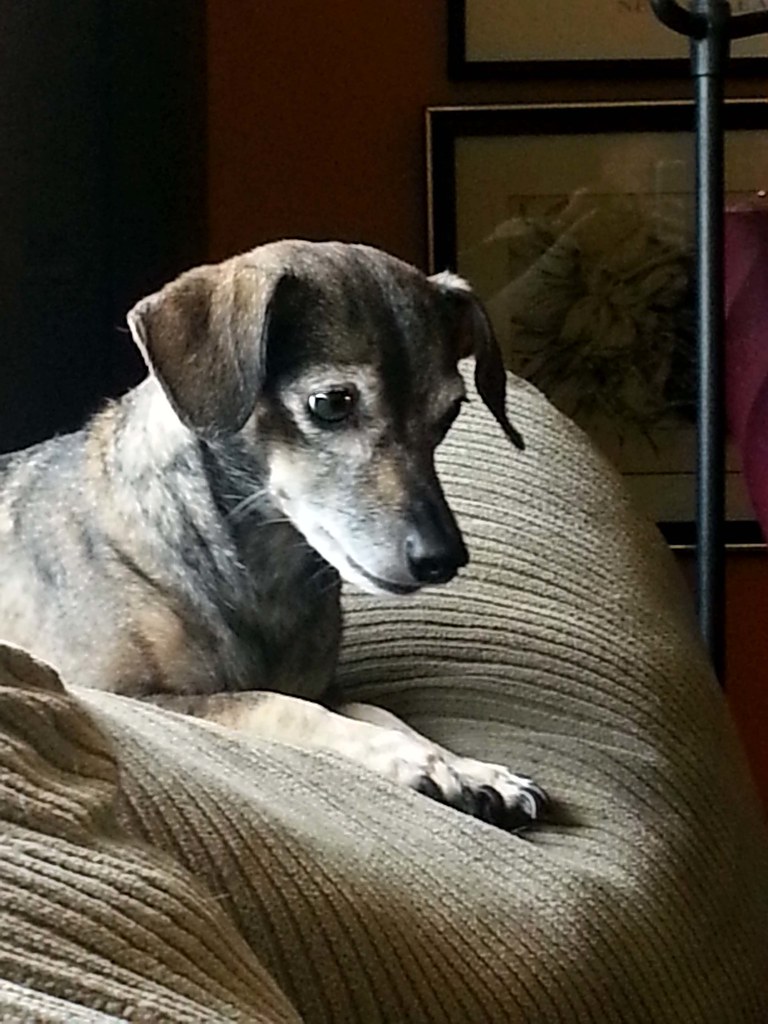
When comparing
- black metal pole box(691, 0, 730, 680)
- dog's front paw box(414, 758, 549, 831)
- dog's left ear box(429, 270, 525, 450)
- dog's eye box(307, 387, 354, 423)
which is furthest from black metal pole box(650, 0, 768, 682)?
dog's front paw box(414, 758, 549, 831)

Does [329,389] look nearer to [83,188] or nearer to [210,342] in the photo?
[210,342]

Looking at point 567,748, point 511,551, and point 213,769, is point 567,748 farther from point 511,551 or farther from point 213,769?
point 213,769

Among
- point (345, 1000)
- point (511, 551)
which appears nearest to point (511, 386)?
point (511, 551)

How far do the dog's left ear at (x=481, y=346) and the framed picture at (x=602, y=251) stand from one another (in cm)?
89

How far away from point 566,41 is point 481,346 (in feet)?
3.28

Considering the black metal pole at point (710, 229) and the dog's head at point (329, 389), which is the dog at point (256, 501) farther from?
the black metal pole at point (710, 229)

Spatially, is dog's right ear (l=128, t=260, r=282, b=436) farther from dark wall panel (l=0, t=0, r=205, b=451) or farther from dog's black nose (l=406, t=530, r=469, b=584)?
dark wall panel (l=0, t=0, r=205, b=451)

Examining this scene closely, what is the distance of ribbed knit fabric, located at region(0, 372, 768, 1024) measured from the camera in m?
0.53

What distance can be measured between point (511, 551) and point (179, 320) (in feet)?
1.03

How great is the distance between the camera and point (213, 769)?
81cm

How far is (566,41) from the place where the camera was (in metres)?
2.20

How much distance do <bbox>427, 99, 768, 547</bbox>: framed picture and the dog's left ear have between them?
89 cm

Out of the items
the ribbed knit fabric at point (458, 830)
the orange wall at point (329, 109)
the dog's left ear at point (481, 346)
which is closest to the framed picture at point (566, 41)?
the orange wall at point (329, 109)

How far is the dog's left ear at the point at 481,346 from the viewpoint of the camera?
1.33 meters
